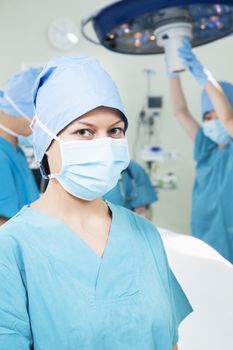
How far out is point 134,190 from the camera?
88.8 inches

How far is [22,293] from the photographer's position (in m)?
0.74

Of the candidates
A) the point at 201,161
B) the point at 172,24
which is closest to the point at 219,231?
the point at 201,161

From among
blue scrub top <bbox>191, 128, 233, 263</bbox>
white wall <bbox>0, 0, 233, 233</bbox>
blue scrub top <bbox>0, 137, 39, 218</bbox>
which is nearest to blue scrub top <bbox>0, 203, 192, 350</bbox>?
blue scrub top <bbox>0, 137, 39, 218</bbox>

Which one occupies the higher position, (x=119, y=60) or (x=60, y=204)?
(x=119, y=60)

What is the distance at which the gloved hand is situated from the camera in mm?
1438

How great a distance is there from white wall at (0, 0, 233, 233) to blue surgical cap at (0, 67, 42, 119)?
151 cm

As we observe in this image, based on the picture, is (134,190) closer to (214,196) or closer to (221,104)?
(214,196)

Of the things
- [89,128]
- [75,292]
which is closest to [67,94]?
[89,128]

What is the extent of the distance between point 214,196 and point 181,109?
0.65m

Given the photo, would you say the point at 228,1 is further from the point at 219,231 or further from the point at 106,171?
the point at 219,231

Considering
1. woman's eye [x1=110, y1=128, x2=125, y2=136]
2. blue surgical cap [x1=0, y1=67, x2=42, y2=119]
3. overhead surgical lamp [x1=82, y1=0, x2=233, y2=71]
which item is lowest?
woman's eye [x1=110, y1=128, x2=125, y2=136]

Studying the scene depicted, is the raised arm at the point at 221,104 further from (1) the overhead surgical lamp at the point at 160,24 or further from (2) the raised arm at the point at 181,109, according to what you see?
(2) the raised arm at the point at 181,109

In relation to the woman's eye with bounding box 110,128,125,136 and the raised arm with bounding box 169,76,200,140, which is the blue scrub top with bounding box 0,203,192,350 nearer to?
the woman's eye with bounding box 110,128,125,136

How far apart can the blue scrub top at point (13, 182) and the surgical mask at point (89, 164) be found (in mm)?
608
